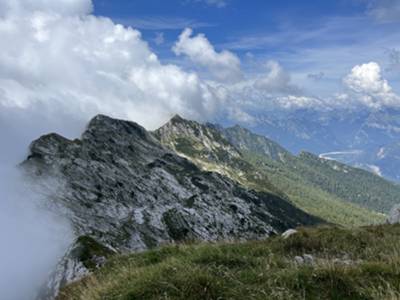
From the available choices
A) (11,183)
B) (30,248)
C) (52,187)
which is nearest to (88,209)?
(52,187)

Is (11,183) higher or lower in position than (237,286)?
higher

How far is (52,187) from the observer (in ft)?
549

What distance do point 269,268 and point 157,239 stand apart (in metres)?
127

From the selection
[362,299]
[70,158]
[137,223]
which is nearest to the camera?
[362,299]

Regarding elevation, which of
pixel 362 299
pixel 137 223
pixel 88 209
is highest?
pixel 88 209

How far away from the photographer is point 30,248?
130250 millimetres

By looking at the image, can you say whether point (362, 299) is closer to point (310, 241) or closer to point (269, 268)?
point (269, 268)

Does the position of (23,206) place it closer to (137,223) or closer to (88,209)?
(88,209)

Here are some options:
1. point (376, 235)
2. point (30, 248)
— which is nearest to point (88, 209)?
point (30, 248)

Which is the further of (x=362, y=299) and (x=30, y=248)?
(x=30, y=248)

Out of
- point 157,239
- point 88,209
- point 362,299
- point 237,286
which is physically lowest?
point 362,299

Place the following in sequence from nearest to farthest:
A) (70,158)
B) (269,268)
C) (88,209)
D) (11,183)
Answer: (269,268) < (88,209) < (11,183) < (70,158)

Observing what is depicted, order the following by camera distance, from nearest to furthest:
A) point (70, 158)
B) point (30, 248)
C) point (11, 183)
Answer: point (30, 248), point (11, 183), point (70, 158)

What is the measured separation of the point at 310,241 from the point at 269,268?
24.8 ft
